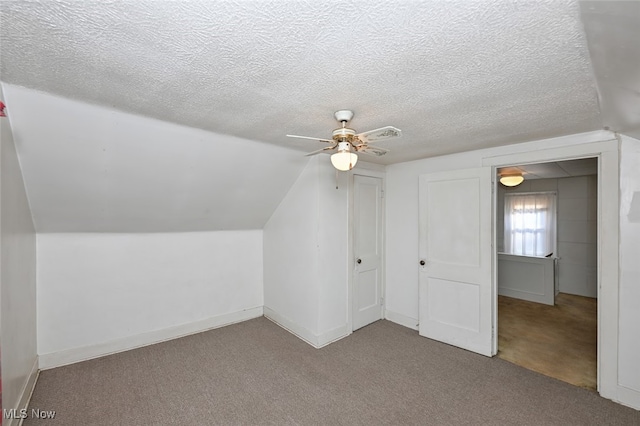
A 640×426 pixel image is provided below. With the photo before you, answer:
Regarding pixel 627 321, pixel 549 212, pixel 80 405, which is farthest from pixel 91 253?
pixel 549 212

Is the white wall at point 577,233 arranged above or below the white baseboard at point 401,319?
above

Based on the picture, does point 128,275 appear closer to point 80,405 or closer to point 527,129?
point 80,405

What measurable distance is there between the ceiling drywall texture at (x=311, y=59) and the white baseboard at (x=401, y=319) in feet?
8.98

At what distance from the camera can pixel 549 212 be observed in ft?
19.2

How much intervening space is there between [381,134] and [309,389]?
7.39 feet

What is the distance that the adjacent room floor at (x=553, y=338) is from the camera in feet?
9.44

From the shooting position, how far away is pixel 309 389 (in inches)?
99.5

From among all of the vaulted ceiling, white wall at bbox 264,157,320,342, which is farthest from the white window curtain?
white wall at bbox 264,157,320,342

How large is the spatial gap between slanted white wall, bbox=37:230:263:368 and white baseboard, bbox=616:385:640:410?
397 centimetres

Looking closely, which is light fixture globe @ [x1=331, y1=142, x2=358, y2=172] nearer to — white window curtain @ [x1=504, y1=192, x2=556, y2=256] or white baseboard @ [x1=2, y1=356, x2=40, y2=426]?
white baseboard @ [x1=2, y1=356, x2=40, y2=426]

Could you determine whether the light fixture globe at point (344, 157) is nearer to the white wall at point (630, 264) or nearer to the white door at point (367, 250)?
the white door at point (367, 250)

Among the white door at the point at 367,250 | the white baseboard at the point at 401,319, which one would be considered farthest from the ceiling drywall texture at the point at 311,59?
the white baseboard at the point at 401,319

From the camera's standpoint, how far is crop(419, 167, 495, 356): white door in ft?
10.5

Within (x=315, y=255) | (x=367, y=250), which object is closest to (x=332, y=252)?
(x=315, y=255)
